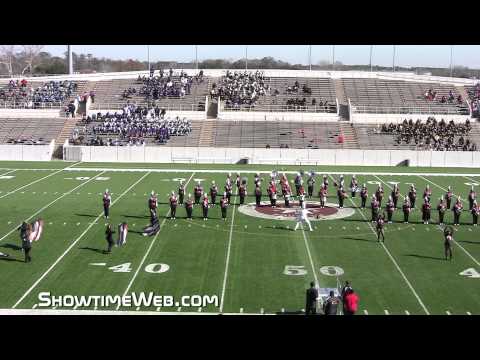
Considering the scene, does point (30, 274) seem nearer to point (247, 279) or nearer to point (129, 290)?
point (129, 290)

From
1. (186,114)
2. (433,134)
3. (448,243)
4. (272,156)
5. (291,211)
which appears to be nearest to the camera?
(448,243)

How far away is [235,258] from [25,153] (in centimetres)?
2377

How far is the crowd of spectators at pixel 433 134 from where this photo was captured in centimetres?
3691

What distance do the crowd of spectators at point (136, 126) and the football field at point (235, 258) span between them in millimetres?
13380

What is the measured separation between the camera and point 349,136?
129 ft

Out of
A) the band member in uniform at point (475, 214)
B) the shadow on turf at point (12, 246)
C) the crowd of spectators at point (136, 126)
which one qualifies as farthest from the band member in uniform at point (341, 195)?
the crowd of spectators at point (136, 126)

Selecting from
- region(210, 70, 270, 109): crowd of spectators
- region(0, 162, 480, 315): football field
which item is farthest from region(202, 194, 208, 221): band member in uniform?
region(210, 70, 270, 109): crowd of spectators

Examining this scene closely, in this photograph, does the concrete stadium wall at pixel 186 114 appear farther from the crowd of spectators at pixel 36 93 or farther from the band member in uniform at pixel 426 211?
the band member in uniform at pixel 426 211

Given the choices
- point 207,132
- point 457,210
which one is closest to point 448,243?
point 457,210

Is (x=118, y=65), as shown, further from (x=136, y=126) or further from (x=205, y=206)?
(x=205, y=206)

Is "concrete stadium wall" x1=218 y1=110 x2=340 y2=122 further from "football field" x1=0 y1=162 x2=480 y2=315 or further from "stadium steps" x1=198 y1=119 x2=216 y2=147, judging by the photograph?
"football field" x1=0 y1=162 x2=480 y2=315

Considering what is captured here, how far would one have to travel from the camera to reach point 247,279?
13500mm
